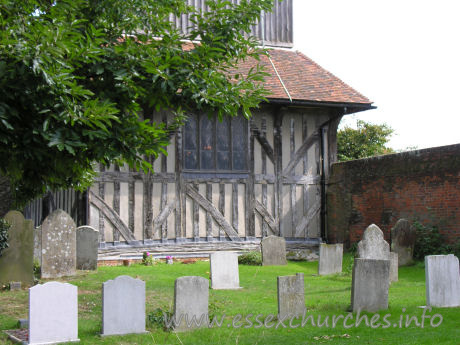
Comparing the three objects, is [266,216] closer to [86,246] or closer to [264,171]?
[264,171]

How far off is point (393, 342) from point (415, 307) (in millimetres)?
2393

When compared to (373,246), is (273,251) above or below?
below

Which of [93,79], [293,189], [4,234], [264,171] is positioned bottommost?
[4,234]

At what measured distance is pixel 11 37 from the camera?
698 cm

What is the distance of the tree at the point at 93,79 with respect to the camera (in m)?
6.71

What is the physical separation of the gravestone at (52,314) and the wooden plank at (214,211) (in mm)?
9524

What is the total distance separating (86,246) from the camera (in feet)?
47.1

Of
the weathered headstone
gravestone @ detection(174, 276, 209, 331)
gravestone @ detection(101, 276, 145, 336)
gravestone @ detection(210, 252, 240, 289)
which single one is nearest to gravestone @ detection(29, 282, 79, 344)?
gravestone @ detection(101, 276, 145, 336)

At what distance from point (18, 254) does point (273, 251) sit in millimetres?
6867

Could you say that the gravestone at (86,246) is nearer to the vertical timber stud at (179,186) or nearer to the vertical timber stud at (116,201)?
the vertical timber stud at (116,201)

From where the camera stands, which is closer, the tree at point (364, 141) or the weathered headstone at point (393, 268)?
the weathered headstone at point (393, 268)

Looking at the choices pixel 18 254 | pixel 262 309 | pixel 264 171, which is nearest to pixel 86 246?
pixel 18 254

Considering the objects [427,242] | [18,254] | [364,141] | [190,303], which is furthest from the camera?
[364,141]

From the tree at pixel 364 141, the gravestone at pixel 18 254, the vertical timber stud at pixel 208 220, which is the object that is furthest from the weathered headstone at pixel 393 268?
the tree at pixel 364 141
